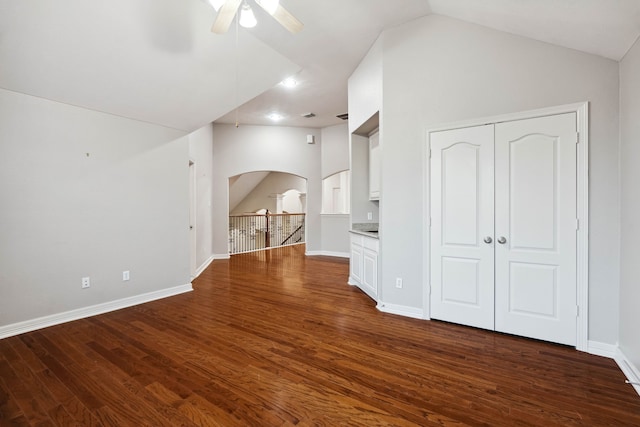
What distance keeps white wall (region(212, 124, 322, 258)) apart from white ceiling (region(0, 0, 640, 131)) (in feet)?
9.22

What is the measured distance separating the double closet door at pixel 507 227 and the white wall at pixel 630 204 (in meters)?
0.31

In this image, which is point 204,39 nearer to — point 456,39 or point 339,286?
point 456,39

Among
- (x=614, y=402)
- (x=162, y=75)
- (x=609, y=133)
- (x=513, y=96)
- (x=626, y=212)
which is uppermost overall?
(x=162, y=75)

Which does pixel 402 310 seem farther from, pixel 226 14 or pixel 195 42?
pixel 195 42

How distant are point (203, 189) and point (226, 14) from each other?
4455 mm

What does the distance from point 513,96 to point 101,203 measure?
466cm

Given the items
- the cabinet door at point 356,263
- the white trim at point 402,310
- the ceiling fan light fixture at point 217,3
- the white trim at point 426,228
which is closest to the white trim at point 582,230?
the white trim at point 426,228

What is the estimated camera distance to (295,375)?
7.16 ft

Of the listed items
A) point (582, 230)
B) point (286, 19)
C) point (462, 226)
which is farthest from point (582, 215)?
point (286, 19)

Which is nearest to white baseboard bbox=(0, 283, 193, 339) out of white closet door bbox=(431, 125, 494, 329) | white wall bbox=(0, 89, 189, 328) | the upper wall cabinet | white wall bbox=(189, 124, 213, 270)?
white wall bbox=(0, 89, 189, 328)

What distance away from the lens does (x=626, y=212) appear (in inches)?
89.8

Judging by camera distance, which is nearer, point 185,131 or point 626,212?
point 626,212

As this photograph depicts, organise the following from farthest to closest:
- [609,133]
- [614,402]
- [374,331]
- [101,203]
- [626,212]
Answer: [101,203], [374,331], [609,133], [626,212], [614,402]

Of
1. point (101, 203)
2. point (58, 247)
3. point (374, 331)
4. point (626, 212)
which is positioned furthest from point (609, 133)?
point (58, 247)
